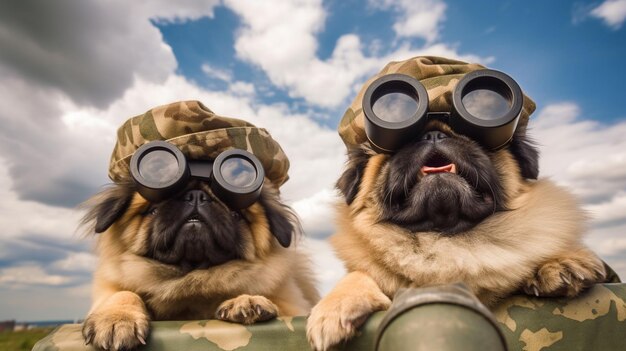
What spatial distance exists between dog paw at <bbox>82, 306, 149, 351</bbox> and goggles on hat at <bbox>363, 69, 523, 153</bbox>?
1422 millimetres

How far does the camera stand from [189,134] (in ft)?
10.7

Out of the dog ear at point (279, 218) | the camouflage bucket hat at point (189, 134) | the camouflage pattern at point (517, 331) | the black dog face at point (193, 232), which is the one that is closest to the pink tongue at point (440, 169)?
the camouflage pattern at point (517, 331)

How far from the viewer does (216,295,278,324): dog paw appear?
7.14ft

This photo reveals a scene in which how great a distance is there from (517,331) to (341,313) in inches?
27.3

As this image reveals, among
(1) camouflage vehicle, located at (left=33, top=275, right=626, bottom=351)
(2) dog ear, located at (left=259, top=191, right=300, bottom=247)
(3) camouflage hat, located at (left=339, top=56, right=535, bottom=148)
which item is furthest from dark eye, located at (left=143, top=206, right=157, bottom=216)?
(3) camouflage hat, located at (left=339, top=56, right=535, bottom=148)

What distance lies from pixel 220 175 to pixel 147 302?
896mm

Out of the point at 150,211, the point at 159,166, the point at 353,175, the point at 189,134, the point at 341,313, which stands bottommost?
the point at 341,313

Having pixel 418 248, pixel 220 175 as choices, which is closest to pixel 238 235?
pixel 220 175

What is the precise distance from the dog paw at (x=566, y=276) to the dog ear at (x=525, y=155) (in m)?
0.58

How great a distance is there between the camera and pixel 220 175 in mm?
2873

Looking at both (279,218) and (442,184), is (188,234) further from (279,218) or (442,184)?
(442,184)

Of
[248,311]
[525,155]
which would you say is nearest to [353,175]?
[525,155]

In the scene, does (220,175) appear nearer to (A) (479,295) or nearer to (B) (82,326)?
(B) (82,326)

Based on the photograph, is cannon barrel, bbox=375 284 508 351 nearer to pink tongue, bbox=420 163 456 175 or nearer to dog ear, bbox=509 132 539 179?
pink tongue, bbox=420 163 456 175
